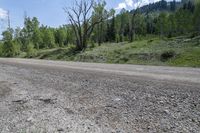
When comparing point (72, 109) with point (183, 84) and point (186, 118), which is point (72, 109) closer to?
point (186, 118)

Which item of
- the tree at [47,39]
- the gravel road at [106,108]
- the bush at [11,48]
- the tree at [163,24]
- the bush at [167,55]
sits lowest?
the gravel road at [106,108]

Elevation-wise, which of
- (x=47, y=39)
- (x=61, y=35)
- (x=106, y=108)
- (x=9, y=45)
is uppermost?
(x=61, y=35)

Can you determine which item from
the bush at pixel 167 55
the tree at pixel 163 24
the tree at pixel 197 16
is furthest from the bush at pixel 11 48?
the tree at pixel 163 24

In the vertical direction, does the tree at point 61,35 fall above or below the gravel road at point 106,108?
above

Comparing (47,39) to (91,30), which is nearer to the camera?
(91,30)

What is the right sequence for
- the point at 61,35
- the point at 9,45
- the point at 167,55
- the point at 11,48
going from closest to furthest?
1. the point at 167,55
2. the point at 11,48
3. the point at 9,45
4. the point at 61,35

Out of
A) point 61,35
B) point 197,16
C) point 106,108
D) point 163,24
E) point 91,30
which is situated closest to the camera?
point 106,108

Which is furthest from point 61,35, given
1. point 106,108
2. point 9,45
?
point 106,108

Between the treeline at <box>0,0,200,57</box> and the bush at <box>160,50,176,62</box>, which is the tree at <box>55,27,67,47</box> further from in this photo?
the bush at <box>160,50,176,62</box>

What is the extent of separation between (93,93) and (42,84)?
3.69 meters

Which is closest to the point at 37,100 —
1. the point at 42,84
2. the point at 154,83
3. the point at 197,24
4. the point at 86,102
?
the point at 86,102

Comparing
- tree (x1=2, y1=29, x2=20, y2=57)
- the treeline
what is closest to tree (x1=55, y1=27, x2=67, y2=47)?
the treeline

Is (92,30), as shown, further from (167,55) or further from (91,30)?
(167,55)

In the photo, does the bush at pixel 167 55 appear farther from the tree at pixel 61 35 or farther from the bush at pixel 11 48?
the tree at pixel 61 35
